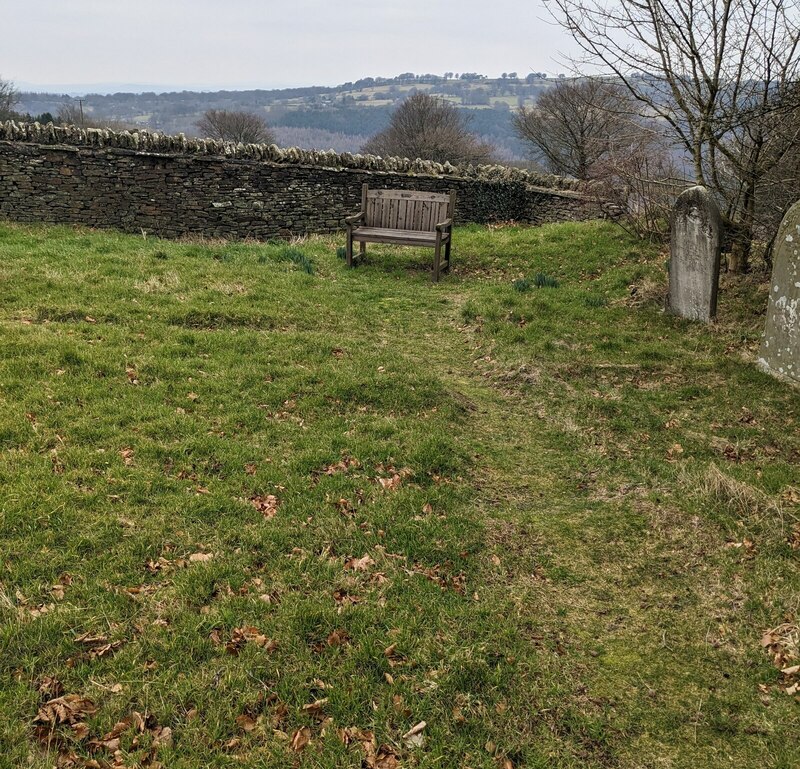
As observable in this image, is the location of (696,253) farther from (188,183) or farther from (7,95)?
(7,95)

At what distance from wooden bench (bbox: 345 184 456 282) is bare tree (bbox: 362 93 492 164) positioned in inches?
1379

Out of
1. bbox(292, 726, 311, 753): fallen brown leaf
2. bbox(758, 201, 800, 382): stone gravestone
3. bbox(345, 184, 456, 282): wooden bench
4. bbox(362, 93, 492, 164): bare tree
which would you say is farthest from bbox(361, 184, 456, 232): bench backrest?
bbox(362, 93, 492, 164): bare tree

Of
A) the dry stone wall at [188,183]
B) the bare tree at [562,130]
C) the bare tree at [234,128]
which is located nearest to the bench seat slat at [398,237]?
the dry stone wall at [188,183]

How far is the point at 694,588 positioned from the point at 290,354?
452 cm

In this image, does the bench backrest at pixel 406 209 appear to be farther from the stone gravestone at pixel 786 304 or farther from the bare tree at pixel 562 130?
the bare tree at pixel 562 130

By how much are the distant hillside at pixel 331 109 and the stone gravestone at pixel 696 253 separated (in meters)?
105

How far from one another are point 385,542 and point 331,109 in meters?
173

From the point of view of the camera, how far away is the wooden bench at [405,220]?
10500 mm

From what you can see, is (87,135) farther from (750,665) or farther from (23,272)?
(750,665)

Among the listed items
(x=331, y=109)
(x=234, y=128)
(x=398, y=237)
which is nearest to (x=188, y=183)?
(x=398, y=237)

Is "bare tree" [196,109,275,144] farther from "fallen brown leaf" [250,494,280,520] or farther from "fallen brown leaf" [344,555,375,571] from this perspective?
"fallen brown leaf" [344,555,375,571]

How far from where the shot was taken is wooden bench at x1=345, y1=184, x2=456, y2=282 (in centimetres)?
1050

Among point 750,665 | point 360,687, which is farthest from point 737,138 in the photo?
point 360,687

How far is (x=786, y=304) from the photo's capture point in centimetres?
599
